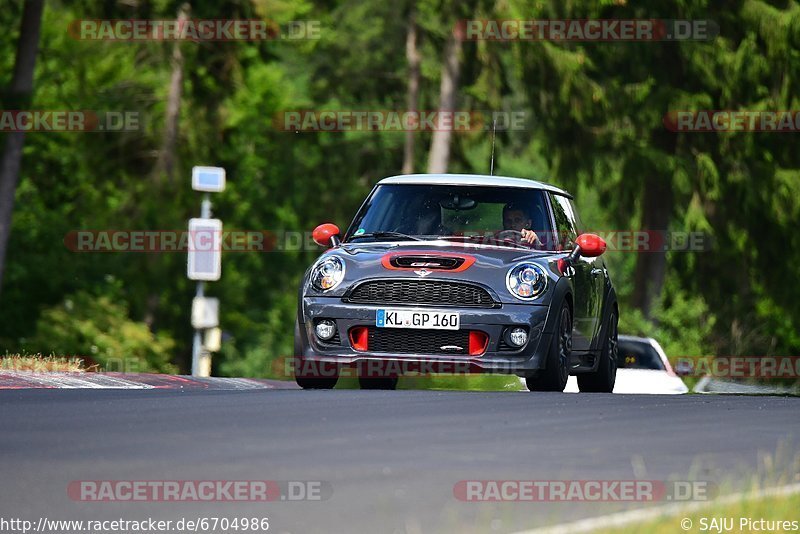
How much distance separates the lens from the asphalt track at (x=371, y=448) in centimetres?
757

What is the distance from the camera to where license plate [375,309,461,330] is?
577 inches

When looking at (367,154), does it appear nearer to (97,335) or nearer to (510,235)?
(97,335)

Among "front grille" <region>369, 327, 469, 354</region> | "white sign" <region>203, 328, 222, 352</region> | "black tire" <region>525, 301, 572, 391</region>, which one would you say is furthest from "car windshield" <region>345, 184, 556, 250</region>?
"white sign" <region>203, 328, 222, 352</region>

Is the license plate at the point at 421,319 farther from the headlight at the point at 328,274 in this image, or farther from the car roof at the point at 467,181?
the car roof at the point at 467,181

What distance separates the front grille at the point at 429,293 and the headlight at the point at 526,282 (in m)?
0.20

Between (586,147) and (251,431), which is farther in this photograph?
(586,147)

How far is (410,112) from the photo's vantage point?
5044cm

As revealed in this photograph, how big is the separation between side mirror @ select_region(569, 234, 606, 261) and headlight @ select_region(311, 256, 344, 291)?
6.63ft

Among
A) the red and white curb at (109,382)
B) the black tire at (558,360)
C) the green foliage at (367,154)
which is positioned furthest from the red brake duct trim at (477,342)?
the green foliage at (367,154)

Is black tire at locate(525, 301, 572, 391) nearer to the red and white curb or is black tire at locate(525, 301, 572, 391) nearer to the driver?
the driver

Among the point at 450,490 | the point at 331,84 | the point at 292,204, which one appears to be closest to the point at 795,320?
the point at 331,84

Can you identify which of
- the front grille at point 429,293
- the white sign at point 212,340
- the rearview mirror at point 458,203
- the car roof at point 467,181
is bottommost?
the white sign at point 212,340

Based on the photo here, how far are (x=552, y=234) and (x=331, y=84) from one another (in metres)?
37.6

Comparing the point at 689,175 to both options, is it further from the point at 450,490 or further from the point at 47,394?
the point at 450,490
